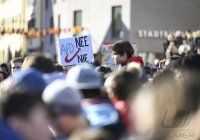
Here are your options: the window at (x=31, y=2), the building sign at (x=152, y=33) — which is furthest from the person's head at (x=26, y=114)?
the window at (x=31, y=2)

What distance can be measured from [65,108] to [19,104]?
0.37 meters

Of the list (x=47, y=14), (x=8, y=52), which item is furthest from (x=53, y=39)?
(x=8, y=52)

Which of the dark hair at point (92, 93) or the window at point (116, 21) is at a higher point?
the dark hair at point (92, 93)

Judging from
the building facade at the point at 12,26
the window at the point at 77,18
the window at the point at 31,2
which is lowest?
the building facade at the point at 12,26

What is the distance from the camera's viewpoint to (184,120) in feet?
24.2

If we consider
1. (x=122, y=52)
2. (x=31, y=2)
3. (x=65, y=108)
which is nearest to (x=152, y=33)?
(x=31, y=2)

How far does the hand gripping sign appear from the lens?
14078 mm

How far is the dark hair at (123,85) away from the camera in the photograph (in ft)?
21.8

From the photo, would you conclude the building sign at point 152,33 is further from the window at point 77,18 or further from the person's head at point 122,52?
the person's head at point 122,52

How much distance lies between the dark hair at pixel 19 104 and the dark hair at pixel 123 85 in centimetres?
151

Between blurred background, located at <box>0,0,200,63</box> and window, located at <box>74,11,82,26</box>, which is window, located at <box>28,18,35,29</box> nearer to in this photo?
blurred background, located at <box>0,0,200,63</box>

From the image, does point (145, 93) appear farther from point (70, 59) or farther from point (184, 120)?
point (70, 59)

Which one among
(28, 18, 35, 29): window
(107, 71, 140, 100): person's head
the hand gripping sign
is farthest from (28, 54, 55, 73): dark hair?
(28, 18, 35, 29): window

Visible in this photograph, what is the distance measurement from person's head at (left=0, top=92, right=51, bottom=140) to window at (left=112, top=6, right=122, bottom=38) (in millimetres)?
34350
